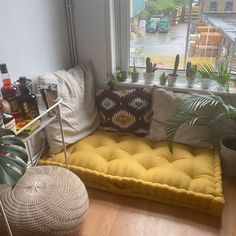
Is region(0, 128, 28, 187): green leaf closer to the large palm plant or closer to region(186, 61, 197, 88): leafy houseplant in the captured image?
the large palm plant

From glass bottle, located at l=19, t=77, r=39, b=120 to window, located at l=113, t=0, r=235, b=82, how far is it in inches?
40.4

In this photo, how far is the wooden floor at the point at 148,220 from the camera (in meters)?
1.37

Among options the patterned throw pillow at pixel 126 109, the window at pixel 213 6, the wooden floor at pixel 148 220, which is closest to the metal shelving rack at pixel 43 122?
the wooden floor at pixel 148 220

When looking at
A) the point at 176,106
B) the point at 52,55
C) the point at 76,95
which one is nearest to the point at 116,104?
the point at 76,95

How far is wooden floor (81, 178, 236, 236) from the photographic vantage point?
53.9 inches

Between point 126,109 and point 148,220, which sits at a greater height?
point 126,109

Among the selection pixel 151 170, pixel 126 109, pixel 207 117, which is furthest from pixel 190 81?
pixel 151 170

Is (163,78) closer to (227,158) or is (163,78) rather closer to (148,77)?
(148,77)

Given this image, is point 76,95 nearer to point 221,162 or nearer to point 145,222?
point 145,222

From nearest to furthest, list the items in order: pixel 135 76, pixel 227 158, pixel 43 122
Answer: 1. pixel 43 122
2. pixel 227 158
3. pixel 135 76

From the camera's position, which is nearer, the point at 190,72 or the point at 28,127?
the point at 28,127

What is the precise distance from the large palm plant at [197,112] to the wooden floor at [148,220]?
402mm

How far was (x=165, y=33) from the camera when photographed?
195 centimetres

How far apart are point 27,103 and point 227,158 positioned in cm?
134
